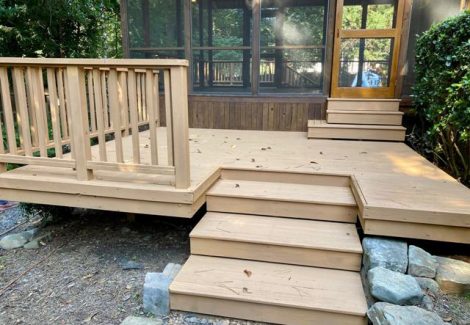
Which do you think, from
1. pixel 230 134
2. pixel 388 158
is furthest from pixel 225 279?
pixel 230 134

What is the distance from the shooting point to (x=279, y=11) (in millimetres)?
5008

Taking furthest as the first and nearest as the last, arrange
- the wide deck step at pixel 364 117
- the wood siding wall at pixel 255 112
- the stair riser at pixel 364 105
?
the wood siding wall at pixel 255 112 → the stair riser at pixel 364 105 → the wide deck step at pixel 364 117

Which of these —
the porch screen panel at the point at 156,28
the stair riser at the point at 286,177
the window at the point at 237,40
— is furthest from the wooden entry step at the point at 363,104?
the porch screen panel at the point at 156,28

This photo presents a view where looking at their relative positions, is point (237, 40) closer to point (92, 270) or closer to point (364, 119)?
point (364, 119)

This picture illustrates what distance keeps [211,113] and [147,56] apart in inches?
52.2

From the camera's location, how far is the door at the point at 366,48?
4.82m

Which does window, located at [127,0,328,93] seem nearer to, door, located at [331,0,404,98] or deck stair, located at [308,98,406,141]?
door, located at [331,0,404,98]

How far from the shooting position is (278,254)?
96.8 inches

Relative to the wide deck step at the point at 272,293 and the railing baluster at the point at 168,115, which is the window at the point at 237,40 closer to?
the railing baluster at the point at 168,115

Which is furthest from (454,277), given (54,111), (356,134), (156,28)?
(156,28)

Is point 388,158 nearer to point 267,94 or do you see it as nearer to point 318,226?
point 318,226

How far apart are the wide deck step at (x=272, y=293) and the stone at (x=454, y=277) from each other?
475 mm

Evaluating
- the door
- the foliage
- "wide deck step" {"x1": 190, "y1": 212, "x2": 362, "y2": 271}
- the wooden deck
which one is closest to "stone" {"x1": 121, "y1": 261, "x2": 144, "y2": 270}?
the wooden deck

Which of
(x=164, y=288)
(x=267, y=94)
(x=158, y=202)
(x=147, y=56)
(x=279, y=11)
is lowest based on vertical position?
(x=164, y=288)
